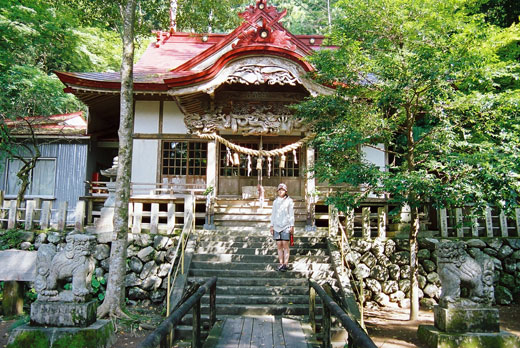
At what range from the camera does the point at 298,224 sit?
1109 centimetres

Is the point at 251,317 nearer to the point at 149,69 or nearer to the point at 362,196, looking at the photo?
the point at 362,196

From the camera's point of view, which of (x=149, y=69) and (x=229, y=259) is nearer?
(x=229, y=259)

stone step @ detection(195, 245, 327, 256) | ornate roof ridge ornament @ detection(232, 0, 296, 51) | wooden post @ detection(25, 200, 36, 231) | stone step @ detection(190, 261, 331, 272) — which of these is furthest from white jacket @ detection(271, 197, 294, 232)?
wooden post @ detection(25, 200, 36, 231)

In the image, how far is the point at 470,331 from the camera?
5215mm

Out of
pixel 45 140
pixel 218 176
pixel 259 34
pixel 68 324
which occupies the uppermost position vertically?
pixel 259 34

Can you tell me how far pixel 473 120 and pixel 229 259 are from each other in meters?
5.70

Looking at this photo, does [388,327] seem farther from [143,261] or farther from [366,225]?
[143,261]

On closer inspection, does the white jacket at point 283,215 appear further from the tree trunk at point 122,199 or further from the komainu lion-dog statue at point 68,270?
the komainu lion-dog statue at point 68,270

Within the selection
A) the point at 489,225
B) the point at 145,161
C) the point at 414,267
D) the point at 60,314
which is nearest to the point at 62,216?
the point at 145,161

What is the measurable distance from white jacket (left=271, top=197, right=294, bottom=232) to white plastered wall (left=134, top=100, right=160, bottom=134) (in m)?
6.30

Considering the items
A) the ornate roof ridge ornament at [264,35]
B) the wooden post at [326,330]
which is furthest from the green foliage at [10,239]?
the wooden post at [326,330]

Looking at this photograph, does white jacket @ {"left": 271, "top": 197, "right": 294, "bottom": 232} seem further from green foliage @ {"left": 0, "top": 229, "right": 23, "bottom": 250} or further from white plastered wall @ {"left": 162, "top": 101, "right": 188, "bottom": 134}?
green foliage @ {"left": 0, "top": 229, "right": 23, "bottom": 250}

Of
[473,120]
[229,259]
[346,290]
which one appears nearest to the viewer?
[473,120]

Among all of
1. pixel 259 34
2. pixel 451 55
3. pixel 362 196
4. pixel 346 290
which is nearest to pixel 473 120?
pixel 451 55
